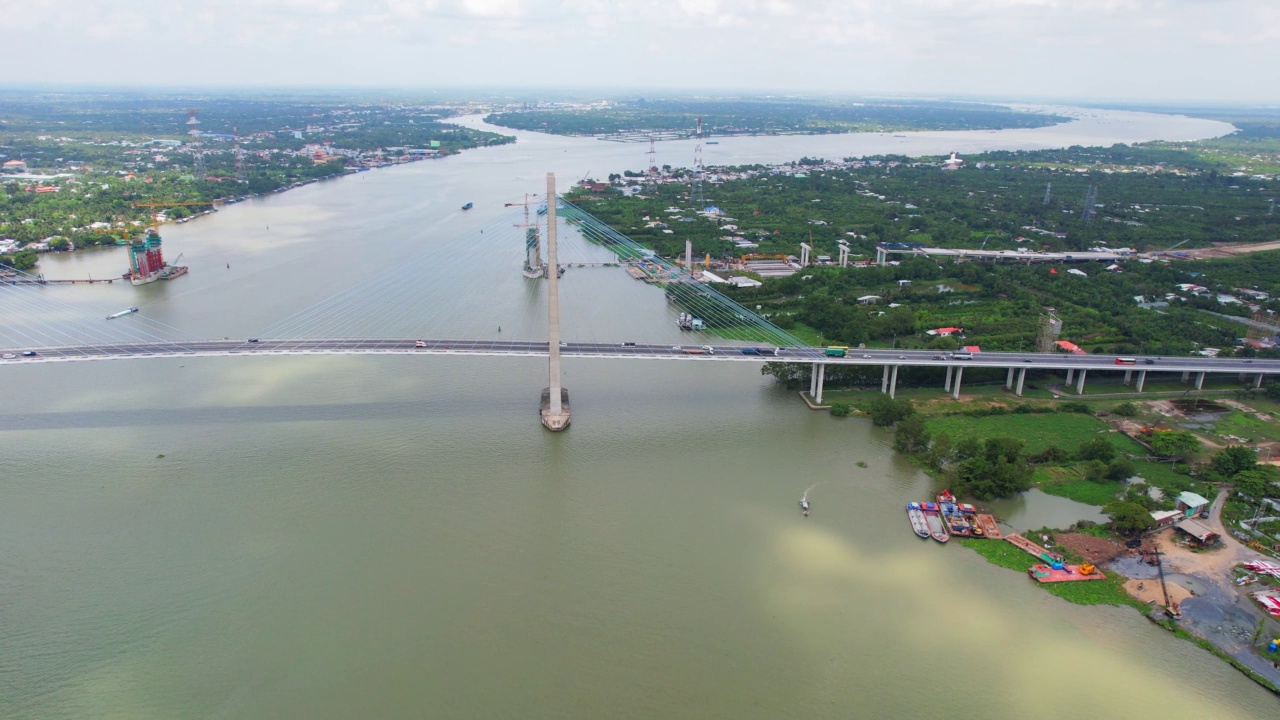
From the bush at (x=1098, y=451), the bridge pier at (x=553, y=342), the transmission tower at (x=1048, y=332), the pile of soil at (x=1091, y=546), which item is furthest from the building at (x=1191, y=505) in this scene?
the bridge pier at (x=553, y=342)

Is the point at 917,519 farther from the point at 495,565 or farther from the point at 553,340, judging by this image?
the point at 553,340

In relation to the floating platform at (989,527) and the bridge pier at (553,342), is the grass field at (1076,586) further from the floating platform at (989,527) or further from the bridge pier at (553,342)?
the bridge pier at (553,342)

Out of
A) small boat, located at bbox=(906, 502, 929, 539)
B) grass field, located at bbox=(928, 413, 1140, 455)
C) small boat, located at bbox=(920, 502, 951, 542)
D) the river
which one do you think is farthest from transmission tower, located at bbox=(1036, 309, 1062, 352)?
small boat, located at bbox=(906, 502, 929, 539)

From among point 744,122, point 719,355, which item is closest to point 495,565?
point 719,355

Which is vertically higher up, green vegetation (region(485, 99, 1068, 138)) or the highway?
green vegetation (region(485, 99, 1068, 138))

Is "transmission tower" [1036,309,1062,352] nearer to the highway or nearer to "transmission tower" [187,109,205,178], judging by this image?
the highway
